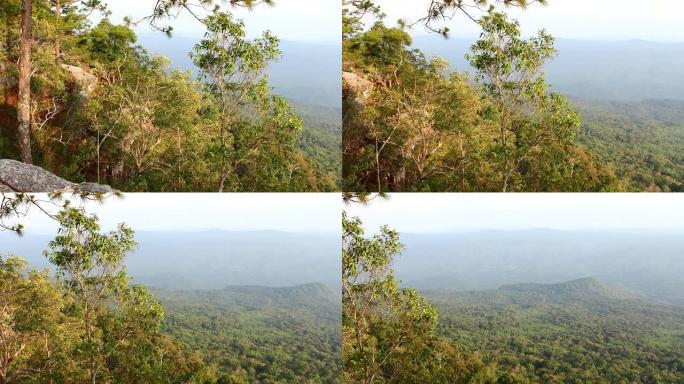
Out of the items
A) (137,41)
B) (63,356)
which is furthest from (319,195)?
(63,356)

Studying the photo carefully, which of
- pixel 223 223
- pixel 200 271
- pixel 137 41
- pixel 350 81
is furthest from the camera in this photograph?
pixel 200 271

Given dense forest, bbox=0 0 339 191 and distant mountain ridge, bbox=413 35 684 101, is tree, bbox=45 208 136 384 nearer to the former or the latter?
dense forest, bbox=0 0 339 191

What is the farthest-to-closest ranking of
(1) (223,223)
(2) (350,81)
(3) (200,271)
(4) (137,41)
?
1. (3) (200,271)
2. (1) (223,223)
3. (4) (137,41)
4. (2) (350,81)

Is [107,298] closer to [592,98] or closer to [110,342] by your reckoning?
[110,342]

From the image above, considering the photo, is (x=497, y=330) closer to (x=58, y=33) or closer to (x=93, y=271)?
(x=93, y=271)

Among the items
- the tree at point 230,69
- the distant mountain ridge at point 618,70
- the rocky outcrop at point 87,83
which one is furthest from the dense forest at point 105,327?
the distant mountain ridge at point 618,70

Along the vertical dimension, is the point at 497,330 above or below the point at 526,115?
below

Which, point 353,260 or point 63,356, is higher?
point 353,260

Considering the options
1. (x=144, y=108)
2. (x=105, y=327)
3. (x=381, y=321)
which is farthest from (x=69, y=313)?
(x=381, y=321)
